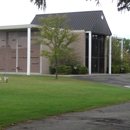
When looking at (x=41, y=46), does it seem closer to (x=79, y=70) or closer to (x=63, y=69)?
(x=63, y=69)

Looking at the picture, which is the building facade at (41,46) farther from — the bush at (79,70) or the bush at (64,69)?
the bush at (64,69)

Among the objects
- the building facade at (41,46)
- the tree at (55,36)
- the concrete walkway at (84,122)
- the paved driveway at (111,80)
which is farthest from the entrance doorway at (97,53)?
the concrete walkway at (84,122)

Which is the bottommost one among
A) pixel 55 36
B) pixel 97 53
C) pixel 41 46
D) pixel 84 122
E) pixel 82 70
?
pixel 84 122

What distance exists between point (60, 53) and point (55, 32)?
2093 millimetres

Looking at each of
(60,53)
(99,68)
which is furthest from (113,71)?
(60,53)

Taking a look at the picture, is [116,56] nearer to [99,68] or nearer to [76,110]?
[99,68]

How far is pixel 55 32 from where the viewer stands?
33.9m

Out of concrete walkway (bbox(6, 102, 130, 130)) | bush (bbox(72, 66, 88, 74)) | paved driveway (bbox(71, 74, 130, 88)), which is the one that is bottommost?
concrete walkway (bbox(6, 102, 130, 130))

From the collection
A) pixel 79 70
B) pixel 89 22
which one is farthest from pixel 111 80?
pixel 89 22

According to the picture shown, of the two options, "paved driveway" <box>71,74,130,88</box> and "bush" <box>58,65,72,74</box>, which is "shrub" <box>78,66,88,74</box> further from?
"paved driveway" <box>71,74,130,88</box>

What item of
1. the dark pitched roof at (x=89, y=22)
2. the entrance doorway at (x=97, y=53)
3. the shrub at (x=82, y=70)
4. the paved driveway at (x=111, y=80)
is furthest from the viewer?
the entrance doorway at (x=97, y=53)

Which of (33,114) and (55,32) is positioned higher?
(55,32)

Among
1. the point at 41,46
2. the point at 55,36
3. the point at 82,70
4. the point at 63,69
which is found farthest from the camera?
the point at 82,70

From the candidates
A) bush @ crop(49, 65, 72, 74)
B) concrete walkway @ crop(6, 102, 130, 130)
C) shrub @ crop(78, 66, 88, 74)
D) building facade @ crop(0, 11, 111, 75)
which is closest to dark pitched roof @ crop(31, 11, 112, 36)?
building facade @ crop(0, 11, 111, 75)
